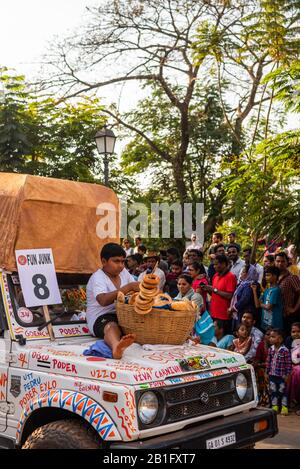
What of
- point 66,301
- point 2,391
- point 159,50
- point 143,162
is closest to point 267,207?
point 66,301

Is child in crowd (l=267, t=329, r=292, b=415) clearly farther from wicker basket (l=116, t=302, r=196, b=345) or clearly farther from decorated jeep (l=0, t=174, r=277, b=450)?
wicker basket (l=116, t=302, r=196, b=345)

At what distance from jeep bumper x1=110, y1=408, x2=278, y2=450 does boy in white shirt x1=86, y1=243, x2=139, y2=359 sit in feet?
3.10

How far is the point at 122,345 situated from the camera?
4305mm

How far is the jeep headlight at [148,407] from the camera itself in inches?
157

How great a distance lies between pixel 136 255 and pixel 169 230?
8.90 metres

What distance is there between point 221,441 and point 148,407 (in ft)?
2.17

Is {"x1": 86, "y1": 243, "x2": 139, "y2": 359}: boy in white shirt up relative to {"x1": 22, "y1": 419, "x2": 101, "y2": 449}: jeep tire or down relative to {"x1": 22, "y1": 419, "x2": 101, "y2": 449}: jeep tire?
up

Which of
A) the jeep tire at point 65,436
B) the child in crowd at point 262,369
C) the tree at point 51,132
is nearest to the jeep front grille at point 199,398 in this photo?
the jeep tire at point 65,436

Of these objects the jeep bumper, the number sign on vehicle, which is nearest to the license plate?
the jeep bumper

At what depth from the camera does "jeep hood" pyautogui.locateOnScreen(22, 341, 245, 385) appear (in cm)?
409

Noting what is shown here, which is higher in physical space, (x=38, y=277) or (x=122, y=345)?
(x=38, y=277)

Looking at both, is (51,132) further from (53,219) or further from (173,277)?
(53,219)

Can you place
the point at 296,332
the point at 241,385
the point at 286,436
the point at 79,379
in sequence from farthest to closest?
the point at 296,332, the point at 286,436, the point at 241,385, the point at 79,379

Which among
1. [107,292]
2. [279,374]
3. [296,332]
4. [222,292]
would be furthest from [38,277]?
[222,292]
